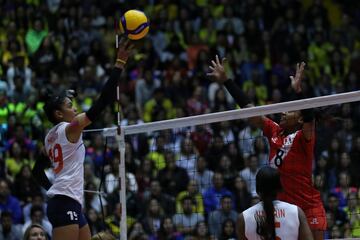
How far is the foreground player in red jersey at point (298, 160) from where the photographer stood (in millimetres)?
8898

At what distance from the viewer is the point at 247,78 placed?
19.5 meters

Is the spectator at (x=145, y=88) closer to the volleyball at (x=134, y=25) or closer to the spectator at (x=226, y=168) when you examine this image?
the spectator at (x=226, y=168)

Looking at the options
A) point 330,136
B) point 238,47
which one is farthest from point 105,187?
point 238,47

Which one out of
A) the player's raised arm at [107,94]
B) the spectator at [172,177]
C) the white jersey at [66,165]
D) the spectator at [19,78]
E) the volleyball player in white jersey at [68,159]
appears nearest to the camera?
the player's raised arm at [107,94]

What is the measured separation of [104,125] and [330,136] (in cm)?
433

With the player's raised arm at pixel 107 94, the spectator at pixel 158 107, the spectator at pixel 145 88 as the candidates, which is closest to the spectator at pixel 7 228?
the spectator at pixel 158 107

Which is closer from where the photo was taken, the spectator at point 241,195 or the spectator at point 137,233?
the spectator at point 137,233

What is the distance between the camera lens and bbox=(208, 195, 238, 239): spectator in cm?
1257

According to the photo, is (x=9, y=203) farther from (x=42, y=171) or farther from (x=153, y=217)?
(x=42, y=171)

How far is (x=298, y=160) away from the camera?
9.03m

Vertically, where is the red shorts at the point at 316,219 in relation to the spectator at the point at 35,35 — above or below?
below

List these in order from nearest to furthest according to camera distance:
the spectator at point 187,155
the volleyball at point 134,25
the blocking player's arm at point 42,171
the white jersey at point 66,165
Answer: the white jersey at point 66,165
the volleyball at point 134,25
the blocking player's arm at point 42,171
the spectator at point 187,155

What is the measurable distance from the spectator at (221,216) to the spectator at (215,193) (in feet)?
0.33

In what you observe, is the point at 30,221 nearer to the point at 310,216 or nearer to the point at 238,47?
the point at 310,216
